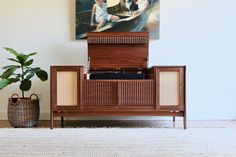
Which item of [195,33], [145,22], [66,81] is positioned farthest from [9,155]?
[195,33]

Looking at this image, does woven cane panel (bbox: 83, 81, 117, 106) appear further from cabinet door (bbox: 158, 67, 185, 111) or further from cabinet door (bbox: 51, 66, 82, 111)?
cabinet door (bbox: 158, 67, 185, 111)

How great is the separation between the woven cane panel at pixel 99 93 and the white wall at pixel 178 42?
27.2 inches

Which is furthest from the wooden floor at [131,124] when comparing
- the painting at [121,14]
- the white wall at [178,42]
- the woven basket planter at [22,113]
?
the painting at [121,14]

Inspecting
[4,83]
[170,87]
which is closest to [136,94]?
[170,87]

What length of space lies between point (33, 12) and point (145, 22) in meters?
1.29

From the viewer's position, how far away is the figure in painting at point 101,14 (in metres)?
3.12

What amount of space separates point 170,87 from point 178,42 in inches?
32.4

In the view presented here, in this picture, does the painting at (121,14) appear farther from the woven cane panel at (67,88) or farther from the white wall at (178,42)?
the woven cane panel at (67,88)

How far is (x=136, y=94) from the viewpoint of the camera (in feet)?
8.39

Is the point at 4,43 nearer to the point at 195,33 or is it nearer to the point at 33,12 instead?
the point at 33,12

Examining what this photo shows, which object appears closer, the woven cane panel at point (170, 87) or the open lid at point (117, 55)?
the woven cane panel at point (170, 87)

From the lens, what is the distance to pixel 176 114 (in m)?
2.57

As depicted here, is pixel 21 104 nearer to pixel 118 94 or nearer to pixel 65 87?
pixel 65 87

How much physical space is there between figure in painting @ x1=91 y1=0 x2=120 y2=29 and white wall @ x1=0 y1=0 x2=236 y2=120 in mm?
273
